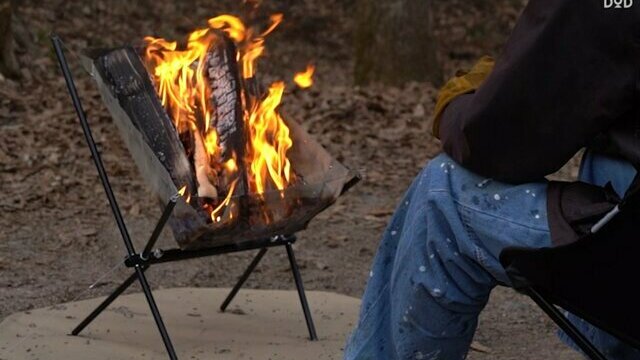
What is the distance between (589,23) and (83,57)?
1991 millimetres

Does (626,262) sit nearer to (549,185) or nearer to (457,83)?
(549,185)

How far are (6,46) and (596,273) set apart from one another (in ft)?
22.1

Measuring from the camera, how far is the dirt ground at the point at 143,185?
499 cm

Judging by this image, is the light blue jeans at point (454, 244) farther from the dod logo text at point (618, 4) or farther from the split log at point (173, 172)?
the split log at point (173, 172)

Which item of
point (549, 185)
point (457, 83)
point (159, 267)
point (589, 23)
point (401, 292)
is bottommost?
point (159, 267)

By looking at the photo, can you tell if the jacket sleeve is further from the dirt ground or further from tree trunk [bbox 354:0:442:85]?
tree trunk [bbox 354:0:442:85]

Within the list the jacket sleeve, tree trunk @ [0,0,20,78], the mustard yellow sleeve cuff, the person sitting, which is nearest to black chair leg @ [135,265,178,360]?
the person sitting

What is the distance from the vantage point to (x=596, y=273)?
2672 mm

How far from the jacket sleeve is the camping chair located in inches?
7.6

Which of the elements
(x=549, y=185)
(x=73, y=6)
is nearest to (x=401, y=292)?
(x=549, y=185)

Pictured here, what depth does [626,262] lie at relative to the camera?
8.69 feet

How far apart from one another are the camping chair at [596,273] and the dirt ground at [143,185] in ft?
4.77

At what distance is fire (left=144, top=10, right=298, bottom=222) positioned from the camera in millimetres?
3943

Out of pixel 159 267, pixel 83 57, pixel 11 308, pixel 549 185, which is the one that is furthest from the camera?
pixel 159 267
